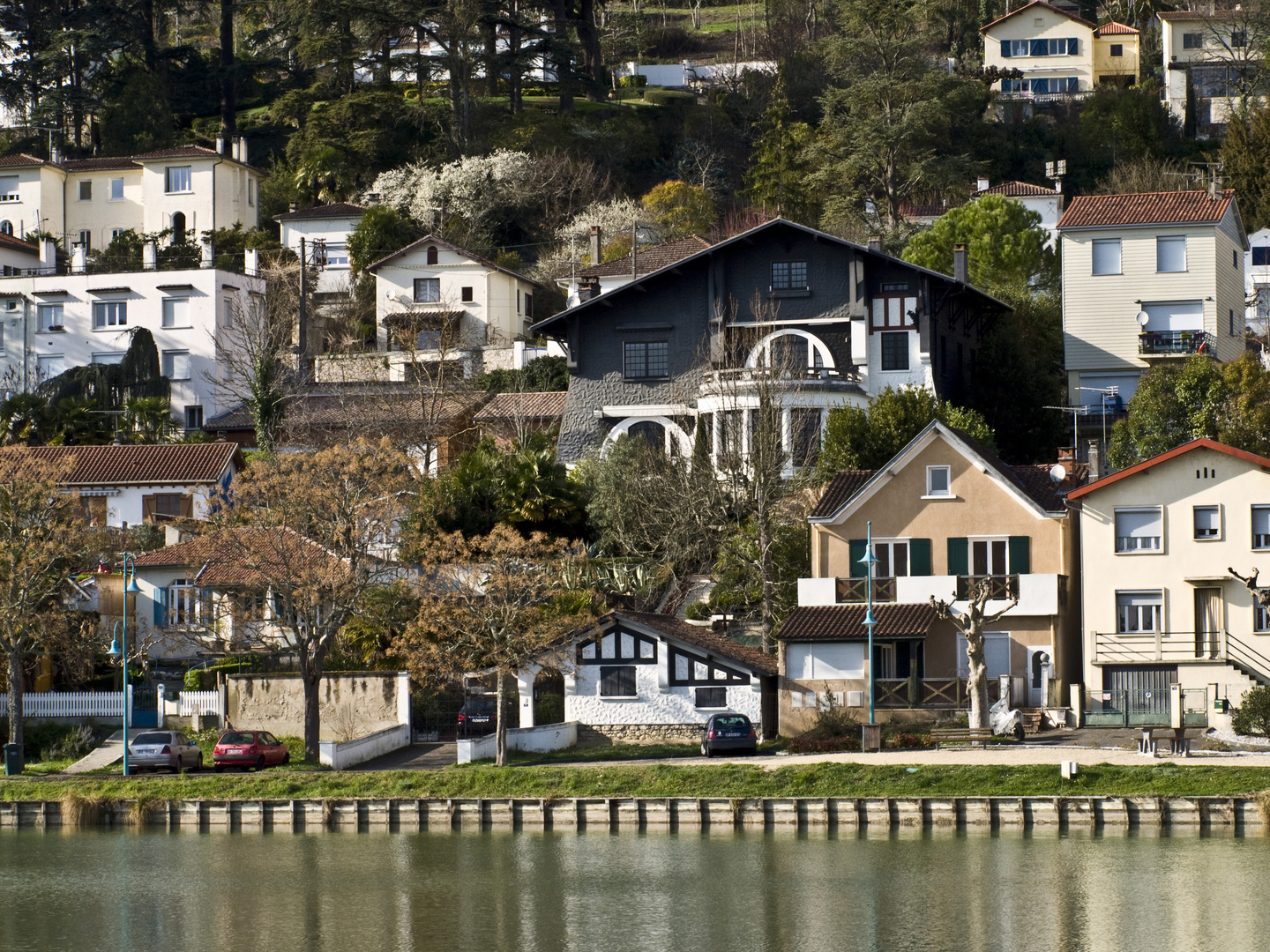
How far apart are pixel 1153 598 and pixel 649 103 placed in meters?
70.4

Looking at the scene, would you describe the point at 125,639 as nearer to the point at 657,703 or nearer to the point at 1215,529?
the point at 657,703

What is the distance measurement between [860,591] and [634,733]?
755cm

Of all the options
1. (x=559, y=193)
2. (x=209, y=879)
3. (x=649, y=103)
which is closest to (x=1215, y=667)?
(x=209, y=879)

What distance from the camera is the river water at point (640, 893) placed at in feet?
98.6

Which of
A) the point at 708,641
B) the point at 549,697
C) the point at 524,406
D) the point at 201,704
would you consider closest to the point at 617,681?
the point at 549,697

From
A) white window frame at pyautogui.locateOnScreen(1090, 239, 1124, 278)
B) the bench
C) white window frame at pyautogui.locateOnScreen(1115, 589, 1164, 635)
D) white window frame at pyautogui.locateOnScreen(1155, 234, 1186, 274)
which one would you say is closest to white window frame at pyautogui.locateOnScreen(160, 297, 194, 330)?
white window frame at pyautogui.locateOnScreen(1090, 239, 1124, 278)

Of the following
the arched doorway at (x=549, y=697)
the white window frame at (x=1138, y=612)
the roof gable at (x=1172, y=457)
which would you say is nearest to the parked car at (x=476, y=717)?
the arched doorway at (x=549, y=697)

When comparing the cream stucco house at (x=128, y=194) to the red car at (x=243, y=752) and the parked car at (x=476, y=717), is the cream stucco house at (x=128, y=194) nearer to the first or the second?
the parked car at (x=476, y=717)

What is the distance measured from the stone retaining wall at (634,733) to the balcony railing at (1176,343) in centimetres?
2932

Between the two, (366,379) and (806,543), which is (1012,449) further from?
(366,379)

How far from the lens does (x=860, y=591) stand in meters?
51.2

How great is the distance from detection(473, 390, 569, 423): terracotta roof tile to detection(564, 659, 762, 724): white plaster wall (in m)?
22.8

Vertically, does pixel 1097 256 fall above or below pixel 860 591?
above

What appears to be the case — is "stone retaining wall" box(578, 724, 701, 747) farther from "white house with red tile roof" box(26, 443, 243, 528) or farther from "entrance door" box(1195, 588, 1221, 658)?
"white house with red tile roof" box(26, 443, 243, 528)
